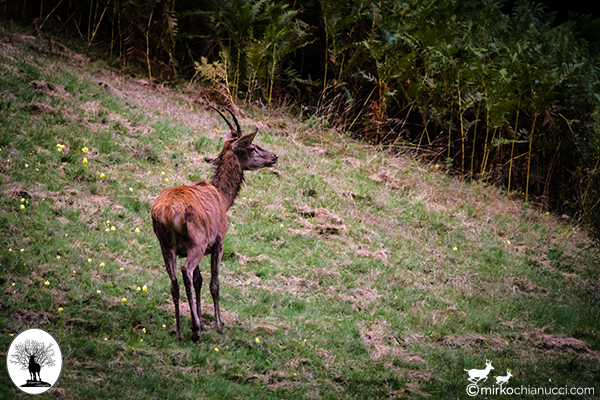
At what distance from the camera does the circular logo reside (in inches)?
195

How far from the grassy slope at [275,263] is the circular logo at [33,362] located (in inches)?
3.9

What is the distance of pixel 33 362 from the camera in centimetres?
501

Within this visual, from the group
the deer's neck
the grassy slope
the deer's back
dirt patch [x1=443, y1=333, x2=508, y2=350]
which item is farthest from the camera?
dirt patch [x1=443, y1=333, x2=508, y2=350]

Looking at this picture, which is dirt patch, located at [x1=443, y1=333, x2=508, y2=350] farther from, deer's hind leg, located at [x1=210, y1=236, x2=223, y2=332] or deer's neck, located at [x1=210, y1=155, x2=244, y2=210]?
deer's neck, located at [x1=210, y1=155, x2=244, y2=210]

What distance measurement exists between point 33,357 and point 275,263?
411 cm

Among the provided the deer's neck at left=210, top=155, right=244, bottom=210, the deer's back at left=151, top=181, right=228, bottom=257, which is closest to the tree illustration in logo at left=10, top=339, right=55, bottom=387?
the deer's back at left=151, top=181, right=228, bottom=257

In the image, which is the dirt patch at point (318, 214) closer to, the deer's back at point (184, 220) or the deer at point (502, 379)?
the deer's back at point (184, 220)

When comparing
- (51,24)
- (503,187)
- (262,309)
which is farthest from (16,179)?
(503,187)

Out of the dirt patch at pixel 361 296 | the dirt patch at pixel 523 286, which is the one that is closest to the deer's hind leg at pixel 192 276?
the dirt patch at pixel 361 296

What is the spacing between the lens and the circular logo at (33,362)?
16.2ft

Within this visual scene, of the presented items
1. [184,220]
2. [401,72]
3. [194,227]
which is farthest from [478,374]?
[401,72]

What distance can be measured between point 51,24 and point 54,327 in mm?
10979

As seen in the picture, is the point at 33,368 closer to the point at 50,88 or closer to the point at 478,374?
the point at 478,374

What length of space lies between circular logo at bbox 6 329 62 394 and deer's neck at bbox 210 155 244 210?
2.55m
